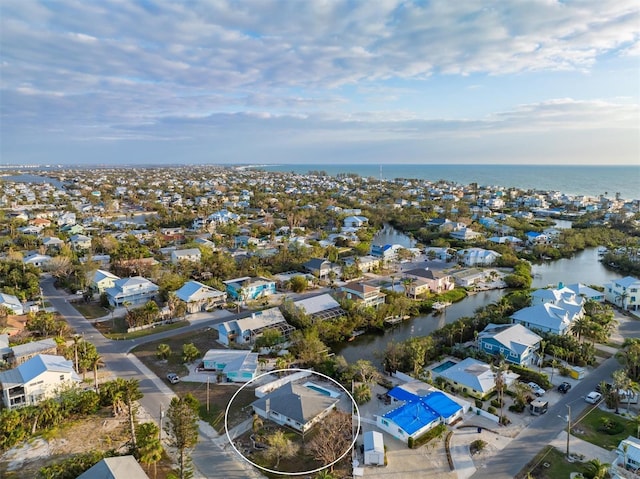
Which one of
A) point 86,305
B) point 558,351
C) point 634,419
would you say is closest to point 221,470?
point 634,419

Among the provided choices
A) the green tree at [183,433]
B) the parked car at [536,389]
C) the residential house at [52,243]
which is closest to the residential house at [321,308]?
Answer: the parked car at [536,389]

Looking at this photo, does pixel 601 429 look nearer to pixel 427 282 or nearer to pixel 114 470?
pixel 114 470

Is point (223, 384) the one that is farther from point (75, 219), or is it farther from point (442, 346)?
point (75, 219)

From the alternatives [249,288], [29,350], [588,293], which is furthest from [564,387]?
[29,350]

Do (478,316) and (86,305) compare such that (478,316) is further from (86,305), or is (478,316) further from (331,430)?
(86,305)

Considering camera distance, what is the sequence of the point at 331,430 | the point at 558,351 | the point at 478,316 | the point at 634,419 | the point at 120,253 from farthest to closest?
the point at 120,253
the point at 478,316
the point at 558,351
the point at 634,419
the point at 331,430

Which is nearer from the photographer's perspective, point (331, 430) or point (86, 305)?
point (331, 430)

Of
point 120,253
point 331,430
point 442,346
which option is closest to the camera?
point 331,430
